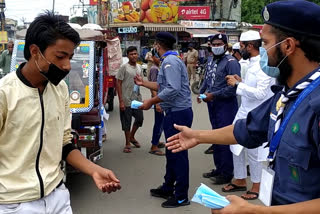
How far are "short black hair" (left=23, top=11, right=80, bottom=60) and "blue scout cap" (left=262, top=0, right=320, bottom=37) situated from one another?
1.09 metres

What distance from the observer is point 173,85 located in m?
4.13

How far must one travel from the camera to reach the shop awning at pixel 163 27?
2439 centimetres

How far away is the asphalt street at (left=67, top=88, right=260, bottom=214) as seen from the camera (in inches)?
170

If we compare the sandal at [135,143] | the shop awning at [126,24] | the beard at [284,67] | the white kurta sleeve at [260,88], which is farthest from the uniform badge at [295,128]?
the shop awning at [126,24]

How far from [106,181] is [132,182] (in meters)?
3.14

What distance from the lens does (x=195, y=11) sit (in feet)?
94.3

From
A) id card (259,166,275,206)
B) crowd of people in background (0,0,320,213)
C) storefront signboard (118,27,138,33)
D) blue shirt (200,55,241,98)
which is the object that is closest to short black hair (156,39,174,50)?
blue shirt (200,55,241,98)

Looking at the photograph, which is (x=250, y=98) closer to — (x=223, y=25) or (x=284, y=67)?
(x=284, y=67)

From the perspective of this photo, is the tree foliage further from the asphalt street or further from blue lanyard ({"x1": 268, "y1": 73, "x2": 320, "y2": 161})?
blue lanyard ({"x1": 268, "y1": 73, "x2": 320, "y2": 161})

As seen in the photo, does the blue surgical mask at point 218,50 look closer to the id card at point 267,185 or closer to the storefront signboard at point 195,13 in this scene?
the id card at point 267,185

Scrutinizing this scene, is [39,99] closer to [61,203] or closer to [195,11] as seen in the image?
[61,203]

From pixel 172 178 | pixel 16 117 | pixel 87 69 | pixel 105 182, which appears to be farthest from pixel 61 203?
pixel 87 69

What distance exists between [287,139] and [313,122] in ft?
0.44

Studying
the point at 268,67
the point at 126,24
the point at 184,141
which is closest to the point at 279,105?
the point at 268,67
